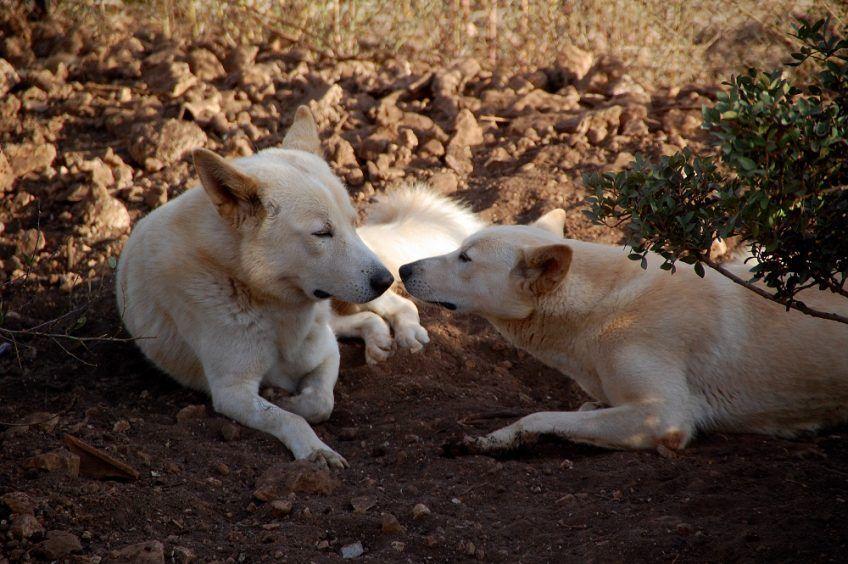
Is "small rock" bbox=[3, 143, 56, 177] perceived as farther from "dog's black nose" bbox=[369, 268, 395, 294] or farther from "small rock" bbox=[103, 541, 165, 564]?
"small rock" bbox=[103, 541, 165, 564]

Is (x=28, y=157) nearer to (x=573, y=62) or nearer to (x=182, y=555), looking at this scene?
(x=573, y=62)

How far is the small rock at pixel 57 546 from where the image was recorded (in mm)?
2639

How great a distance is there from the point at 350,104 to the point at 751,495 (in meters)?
5.52

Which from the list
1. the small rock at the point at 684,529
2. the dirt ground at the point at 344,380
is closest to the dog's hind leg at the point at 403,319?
the dirt ground at the point at 344,380

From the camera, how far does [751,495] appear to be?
129 inches

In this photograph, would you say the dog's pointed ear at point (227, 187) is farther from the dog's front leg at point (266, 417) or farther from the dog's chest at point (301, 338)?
the dog's front leg at point (266, 417)

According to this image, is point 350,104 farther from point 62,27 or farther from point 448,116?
point 62,27

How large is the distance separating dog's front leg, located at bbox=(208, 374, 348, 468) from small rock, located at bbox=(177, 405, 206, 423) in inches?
3.0

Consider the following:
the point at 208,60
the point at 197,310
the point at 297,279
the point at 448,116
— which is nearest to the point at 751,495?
the point at 297,279

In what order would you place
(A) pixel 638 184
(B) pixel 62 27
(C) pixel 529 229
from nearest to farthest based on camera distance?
(A) pixel 638 184 → (C) pixel 529 229 → (B) pixel 62 27

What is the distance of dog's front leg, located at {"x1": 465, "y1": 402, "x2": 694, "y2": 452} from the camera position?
3.90 m

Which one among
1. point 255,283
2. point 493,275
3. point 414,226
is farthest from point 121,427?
point 414,226

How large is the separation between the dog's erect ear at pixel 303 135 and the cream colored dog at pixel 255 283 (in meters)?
0.03

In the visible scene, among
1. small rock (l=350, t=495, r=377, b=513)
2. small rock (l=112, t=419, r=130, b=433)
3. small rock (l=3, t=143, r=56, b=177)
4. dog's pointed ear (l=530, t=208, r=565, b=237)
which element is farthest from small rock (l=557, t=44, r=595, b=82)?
small rock (l=350, t=495, r=377, b=513)
